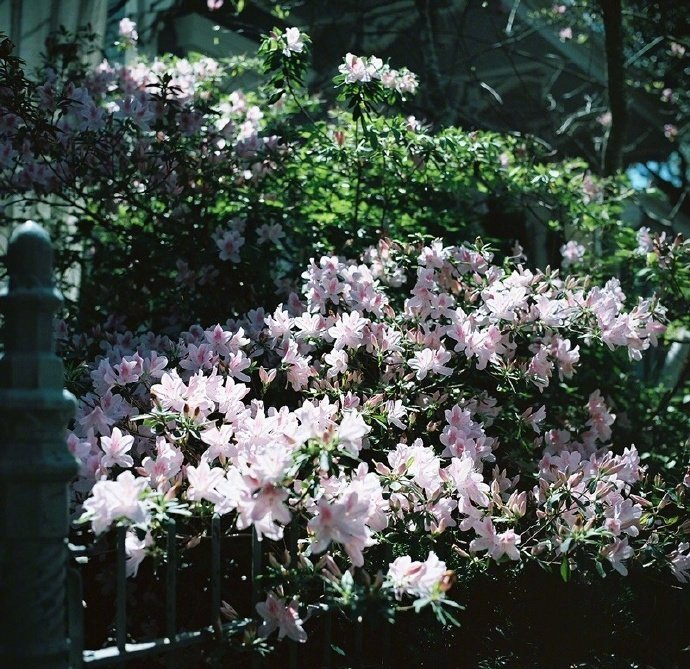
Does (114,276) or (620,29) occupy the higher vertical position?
(620,29)

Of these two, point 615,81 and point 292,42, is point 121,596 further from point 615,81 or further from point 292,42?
point 615,81

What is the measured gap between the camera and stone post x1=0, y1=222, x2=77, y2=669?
188 centimetres

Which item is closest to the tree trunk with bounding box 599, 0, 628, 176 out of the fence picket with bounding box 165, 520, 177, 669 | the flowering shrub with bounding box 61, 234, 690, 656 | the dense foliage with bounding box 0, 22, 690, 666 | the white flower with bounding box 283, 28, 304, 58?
the dense foliage with bounding box 0, 22, 690, 666

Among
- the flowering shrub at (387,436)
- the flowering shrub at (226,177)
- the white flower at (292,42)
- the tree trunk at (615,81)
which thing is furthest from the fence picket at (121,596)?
the tree trunk at (615,81)

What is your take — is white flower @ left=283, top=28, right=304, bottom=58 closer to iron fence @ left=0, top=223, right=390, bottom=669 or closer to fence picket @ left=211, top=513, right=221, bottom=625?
iron fence @ left=0, top=223, right=390, bottom=669

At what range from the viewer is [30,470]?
1.87m

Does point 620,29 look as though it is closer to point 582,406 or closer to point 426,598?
point 582,406

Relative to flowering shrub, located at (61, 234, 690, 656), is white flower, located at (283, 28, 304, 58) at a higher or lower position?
higher

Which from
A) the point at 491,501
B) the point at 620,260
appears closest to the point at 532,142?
the point at 620,260

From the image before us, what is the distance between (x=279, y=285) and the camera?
4.08m

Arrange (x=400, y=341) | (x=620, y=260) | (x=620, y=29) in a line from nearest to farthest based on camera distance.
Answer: (x=400, y=341), (x=620, y=260), (x=620, y=29)

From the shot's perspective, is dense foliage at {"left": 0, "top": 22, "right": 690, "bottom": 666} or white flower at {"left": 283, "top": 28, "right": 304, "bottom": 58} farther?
white flower at {"left": 283, "top": 28, "right": 304, "bottom": 58}

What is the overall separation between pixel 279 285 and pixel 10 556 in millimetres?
2336

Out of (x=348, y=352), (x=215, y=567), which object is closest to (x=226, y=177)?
(x=348, y=352)
